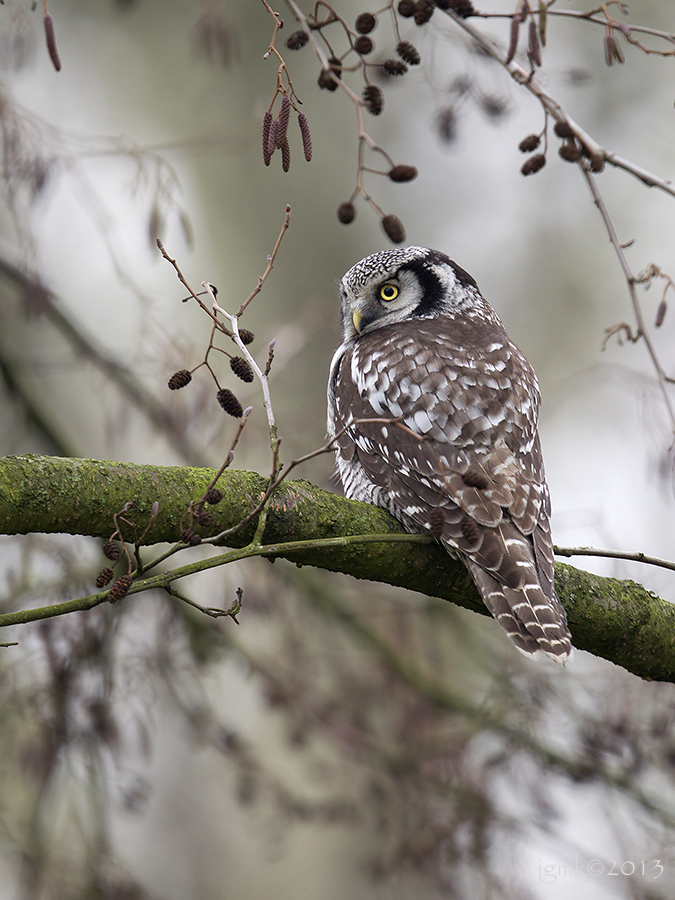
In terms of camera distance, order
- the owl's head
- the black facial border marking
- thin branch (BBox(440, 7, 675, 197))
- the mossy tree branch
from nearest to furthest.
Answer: thin branch (BBox(440, 7, 675, 197)) < the mossy tree branch < the owl's head < the black facial border marking

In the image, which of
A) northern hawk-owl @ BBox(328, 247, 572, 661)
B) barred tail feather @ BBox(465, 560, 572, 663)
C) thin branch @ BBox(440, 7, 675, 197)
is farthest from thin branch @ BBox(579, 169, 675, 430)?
barred tail feather @ BBox(465, 560, 572, 663)

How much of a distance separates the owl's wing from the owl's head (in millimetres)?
398

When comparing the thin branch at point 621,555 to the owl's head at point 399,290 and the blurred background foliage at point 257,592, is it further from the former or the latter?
the owl's head at point 399,290

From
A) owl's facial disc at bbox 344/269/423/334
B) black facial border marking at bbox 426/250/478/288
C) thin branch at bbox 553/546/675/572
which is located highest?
black facial border marking at bbox 426/250/478/288

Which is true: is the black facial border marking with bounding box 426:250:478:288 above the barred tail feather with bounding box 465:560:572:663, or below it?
above

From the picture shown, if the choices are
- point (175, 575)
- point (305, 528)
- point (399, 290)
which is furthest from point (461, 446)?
point (175, 575)

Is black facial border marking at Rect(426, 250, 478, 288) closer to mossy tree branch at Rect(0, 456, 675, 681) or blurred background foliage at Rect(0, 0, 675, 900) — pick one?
blurred background foliage at Rect(0, 0, 675, 900)

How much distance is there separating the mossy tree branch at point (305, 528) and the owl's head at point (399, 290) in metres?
1.60

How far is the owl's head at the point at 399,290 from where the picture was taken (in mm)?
4215

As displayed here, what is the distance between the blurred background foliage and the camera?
11.8ft

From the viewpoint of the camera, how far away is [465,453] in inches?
124

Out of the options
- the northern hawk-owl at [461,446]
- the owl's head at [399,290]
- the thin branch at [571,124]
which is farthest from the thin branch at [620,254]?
the owl's head at [399,290]

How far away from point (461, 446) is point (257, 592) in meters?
1.40

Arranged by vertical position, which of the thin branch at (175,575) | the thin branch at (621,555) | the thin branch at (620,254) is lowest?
the thin branch at (175,575)
